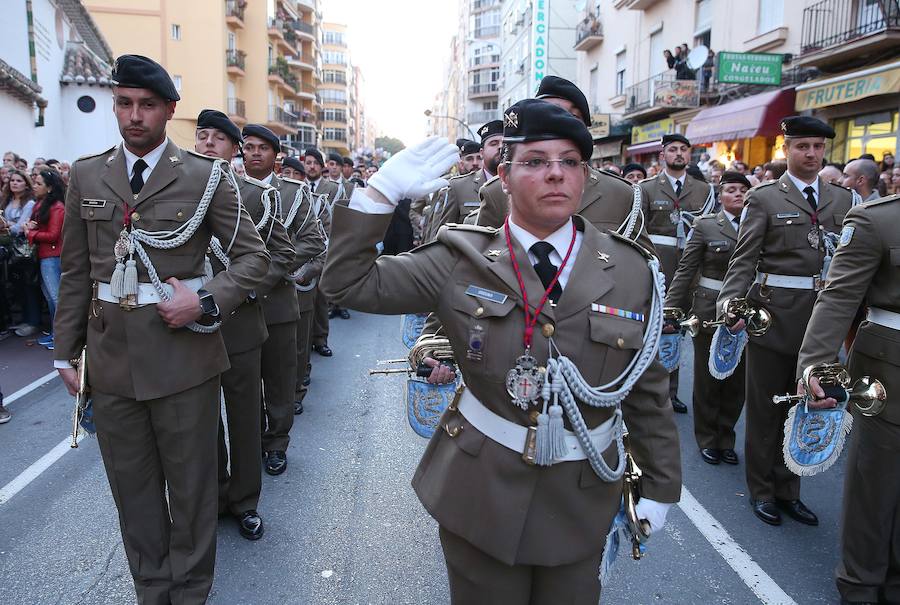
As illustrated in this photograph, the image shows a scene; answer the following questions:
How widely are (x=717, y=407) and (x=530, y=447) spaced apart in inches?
152

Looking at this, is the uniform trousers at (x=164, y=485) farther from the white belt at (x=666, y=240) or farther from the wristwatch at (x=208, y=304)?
the white belt at (x=666, y=240)

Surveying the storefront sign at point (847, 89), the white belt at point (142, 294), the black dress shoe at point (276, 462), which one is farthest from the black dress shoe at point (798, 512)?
the storefront sign at point (847, 89)

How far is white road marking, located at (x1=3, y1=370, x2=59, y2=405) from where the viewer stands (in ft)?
21.9

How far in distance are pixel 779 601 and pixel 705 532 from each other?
75 cm

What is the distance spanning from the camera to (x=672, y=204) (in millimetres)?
7121

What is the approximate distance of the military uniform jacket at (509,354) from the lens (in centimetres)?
206

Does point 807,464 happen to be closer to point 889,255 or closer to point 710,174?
point 889,255

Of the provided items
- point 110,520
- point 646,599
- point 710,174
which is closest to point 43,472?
point 110,520

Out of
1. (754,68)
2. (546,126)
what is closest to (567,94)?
(546,126)

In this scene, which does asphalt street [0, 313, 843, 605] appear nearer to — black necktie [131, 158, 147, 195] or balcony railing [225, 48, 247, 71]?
black necktie [131, 158, 147, 195]

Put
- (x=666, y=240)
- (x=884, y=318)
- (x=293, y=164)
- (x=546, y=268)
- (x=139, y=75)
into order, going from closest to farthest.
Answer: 1. (x=546, y=268)
2. (x=139, y=75)
3. (x=884, y=318)
4. (x=666, y=240)
5. (x=293, y=164)

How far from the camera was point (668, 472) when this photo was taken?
221cm

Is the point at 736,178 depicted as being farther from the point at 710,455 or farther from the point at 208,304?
the point at 208,304

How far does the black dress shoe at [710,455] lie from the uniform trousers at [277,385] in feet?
10.2
